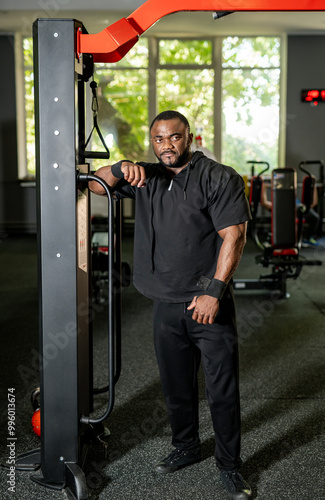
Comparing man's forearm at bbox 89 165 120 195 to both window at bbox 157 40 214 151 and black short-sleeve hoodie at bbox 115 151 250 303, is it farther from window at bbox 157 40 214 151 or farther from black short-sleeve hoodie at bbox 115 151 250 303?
window at bbox 157 40 214 151

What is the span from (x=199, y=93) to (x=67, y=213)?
7937 mm

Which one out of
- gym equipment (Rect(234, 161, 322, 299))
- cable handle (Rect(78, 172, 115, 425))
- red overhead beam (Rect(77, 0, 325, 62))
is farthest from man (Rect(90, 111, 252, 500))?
gym equipment (Rect(234, 161, 322, 299))

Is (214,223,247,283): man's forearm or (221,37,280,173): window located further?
(221,37,280,173): window

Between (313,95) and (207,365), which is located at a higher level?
(313,95)

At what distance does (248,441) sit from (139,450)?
0.51 m

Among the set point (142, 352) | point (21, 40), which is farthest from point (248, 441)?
point (21, 40)

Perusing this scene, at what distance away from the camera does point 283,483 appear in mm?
2215

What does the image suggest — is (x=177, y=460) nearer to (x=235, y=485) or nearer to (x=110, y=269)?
(x=235, y=485)

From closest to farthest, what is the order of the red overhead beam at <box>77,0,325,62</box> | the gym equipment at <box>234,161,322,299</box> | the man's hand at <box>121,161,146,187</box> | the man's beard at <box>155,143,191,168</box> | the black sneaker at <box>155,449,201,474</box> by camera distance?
the red overhead beam at <box>77,0,325,62</box>
the man's hand at <box>121,161,146,187</box>
the man's beard at <box>155,143,191,168</box>
the black sneaker at <box>155,449,201,474</box>
the gym equipment at <box>234,161,322,299</box>

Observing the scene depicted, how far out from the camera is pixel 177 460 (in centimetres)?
232

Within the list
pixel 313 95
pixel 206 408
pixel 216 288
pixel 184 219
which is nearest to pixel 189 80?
pixel 313 95

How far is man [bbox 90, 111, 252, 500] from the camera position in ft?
6.78

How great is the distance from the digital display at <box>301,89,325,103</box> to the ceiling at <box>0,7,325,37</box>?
911 millimetres

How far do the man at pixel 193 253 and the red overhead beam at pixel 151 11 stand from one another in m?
0.33
